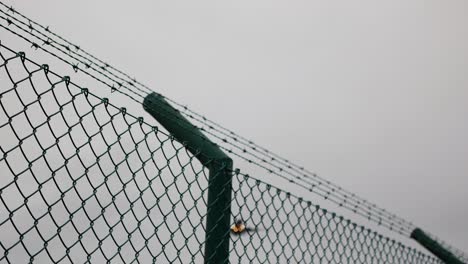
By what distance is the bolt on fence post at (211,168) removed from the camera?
2.55m

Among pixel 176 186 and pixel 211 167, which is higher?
pixel 211 167

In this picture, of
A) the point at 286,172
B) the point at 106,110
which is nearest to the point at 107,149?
the point at 106,110

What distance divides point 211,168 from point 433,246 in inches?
111

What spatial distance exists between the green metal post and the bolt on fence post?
2.47 metres

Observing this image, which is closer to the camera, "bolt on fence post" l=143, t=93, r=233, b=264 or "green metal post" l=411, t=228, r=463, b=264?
"bolt on fence post" l=143, t=93, r=233, b=264

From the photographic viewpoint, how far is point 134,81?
2.60 metres

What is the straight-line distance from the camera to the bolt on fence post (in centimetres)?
255

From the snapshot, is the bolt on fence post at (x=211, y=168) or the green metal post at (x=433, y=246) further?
the green metal post at (x=433, y=246)

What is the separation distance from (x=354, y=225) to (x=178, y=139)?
4.81 feet

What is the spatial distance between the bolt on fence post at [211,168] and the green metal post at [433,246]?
2.47 meters

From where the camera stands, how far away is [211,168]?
2645 millimetres

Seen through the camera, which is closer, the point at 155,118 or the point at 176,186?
the point at 176,186

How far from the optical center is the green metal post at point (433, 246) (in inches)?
176

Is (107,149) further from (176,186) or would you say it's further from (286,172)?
(286,172)
